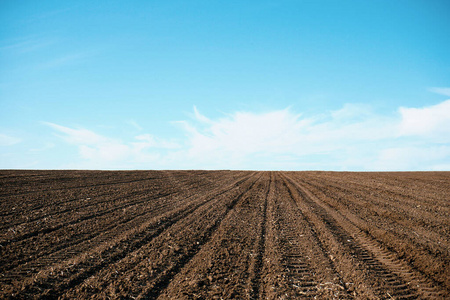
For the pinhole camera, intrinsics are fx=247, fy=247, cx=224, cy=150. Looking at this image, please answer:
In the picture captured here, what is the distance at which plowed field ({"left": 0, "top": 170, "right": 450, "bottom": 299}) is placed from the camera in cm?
420

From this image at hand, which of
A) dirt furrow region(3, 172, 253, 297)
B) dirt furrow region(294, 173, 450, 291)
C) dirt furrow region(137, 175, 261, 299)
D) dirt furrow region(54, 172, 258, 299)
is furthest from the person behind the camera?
dirt furrow region(294, 173, 450, 291)

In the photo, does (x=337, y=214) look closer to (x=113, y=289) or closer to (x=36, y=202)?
(x=113, y=289)

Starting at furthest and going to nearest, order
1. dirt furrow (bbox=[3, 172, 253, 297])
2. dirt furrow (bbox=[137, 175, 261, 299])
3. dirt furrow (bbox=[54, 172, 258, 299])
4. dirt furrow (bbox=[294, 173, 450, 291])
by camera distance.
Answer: dirt furrow (bbox=[294, 173, 450, 291]) < dirt furrow (bbox=[3, 172, 253, 297]) < dirt furrow (bbox=[54, 172, 258, 299]) < dirt furrow (bbox=[137, 175, 261, 299])

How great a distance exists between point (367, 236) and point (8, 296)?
8.19 metres

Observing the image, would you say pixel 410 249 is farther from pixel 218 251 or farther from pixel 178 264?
pixel 178 264

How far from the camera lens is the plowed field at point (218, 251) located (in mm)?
4199

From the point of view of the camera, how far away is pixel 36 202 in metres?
10.8

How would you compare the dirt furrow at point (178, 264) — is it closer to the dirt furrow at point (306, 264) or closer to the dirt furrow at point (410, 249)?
the dirt furrow at point (306, 264)

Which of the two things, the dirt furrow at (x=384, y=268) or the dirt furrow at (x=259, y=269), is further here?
the dirt furrow at (x=384, y=268)

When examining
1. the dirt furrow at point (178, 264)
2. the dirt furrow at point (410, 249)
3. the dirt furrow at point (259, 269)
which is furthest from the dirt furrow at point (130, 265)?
the dirt furrow at point (410, 249)

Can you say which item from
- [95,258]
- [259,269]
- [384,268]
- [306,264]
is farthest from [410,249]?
[95,258]

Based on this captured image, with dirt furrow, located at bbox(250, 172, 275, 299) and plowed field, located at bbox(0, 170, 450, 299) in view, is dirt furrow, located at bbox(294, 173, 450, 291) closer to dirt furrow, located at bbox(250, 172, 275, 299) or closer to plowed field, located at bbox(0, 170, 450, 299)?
plowed field, located at bbox(0, 170, 450, 299)

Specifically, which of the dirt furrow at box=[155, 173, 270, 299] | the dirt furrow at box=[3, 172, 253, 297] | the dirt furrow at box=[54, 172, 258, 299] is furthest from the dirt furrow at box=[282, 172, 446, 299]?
the dirt furrow at box=[3, 172, 253, 297]

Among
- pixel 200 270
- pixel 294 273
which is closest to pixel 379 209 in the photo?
pixel 294 273
